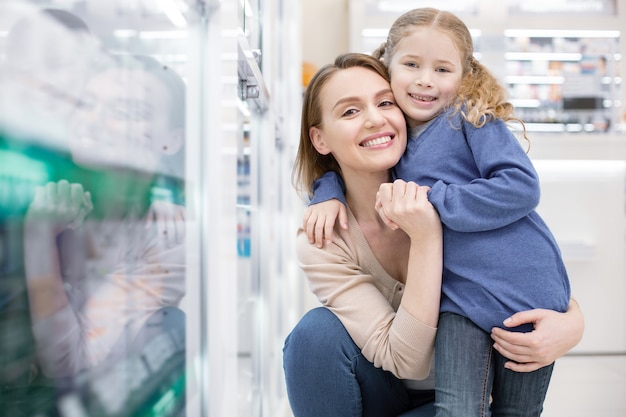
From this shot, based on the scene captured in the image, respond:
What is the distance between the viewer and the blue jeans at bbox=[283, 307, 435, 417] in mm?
1338

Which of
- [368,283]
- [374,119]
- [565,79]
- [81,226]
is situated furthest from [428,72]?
[565,79]

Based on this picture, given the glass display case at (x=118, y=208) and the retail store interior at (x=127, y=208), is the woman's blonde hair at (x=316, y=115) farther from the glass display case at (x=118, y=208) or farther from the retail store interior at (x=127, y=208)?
the glass display case at (x=118, y=208)

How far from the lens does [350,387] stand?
1.34 m

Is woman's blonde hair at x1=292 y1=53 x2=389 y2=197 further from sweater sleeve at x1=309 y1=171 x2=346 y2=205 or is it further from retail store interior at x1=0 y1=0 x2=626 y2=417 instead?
retail store interior at x1=0 y1=0 x2=626 y2=417

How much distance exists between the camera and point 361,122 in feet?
4.59

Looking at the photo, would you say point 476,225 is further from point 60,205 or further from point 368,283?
point 60,205

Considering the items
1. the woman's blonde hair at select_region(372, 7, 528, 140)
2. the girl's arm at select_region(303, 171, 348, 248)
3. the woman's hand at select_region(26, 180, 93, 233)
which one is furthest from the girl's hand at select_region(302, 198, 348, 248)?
the woman's hand at select_region(26, 180, 93, 233)

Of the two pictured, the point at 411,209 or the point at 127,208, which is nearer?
the point at 127,208

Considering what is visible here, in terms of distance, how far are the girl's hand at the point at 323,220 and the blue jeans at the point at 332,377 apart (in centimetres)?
17

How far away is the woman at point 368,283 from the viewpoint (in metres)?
1.23

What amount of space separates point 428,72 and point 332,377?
0.72 metres

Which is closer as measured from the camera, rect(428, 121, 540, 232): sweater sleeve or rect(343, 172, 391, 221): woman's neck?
rect(428, 121, 540, 232): sweater sleeve

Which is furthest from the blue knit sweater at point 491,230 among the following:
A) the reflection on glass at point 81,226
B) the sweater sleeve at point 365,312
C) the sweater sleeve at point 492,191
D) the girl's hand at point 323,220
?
the reflection on glass at point 81,226

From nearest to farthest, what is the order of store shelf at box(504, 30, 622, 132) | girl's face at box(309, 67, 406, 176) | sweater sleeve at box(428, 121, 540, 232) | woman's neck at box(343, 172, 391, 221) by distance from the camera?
sweater sleeve at box(428, 121, 540, 232) < girl's face at box(309, 67, 406, 176) < woman's neck at box(343, 172, 391, 221) < store shelf at box(504, 30, 622, 132)
